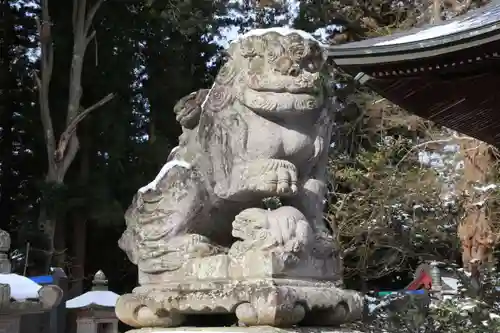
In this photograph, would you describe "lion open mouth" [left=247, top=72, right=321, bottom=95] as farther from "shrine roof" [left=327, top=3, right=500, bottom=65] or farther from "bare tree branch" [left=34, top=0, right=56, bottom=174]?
"bare tree branch" [left=34, top=0, right=56, bottom=174]

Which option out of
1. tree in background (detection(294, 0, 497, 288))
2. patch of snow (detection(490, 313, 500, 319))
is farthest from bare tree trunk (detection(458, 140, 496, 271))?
patch of snow (detection(490, 313, 500, 319))

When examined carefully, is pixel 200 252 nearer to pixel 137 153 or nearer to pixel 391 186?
pixel 391 186

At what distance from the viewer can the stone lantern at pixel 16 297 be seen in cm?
559

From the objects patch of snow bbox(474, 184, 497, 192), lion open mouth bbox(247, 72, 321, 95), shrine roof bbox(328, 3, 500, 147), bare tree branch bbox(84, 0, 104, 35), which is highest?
bare tree branch bbox(84, 0, 104, 35)

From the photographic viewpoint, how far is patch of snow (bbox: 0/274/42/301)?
592 cm

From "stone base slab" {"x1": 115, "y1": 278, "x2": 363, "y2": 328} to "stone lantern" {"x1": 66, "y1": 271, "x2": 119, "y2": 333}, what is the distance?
825 centimetres

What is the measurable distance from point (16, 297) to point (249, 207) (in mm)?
3915

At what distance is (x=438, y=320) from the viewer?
547 cm

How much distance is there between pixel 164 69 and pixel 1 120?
349 centimetres

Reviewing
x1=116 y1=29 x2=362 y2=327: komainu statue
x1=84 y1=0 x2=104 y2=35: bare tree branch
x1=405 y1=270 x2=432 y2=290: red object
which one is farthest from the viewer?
x1=84 y1=0 x2=104 y2=35: bare tree branch

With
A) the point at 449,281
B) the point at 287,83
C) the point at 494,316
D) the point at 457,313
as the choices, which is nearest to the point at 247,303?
the point at 287,83

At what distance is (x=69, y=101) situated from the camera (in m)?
13.8

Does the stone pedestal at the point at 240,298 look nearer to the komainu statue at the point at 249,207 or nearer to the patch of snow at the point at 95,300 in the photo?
the komainu statue at the point at 249,207

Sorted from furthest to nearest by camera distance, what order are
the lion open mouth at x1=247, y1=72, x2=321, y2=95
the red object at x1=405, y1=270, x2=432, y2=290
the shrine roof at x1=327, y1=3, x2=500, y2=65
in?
the red object at x1=405, y1=270, x2=432, y2=290, the shrine roof at x1=327, y1=3, x2=500, y2=65, the lion open mouth at x1=247, y1=72, x2=321, y2=95
